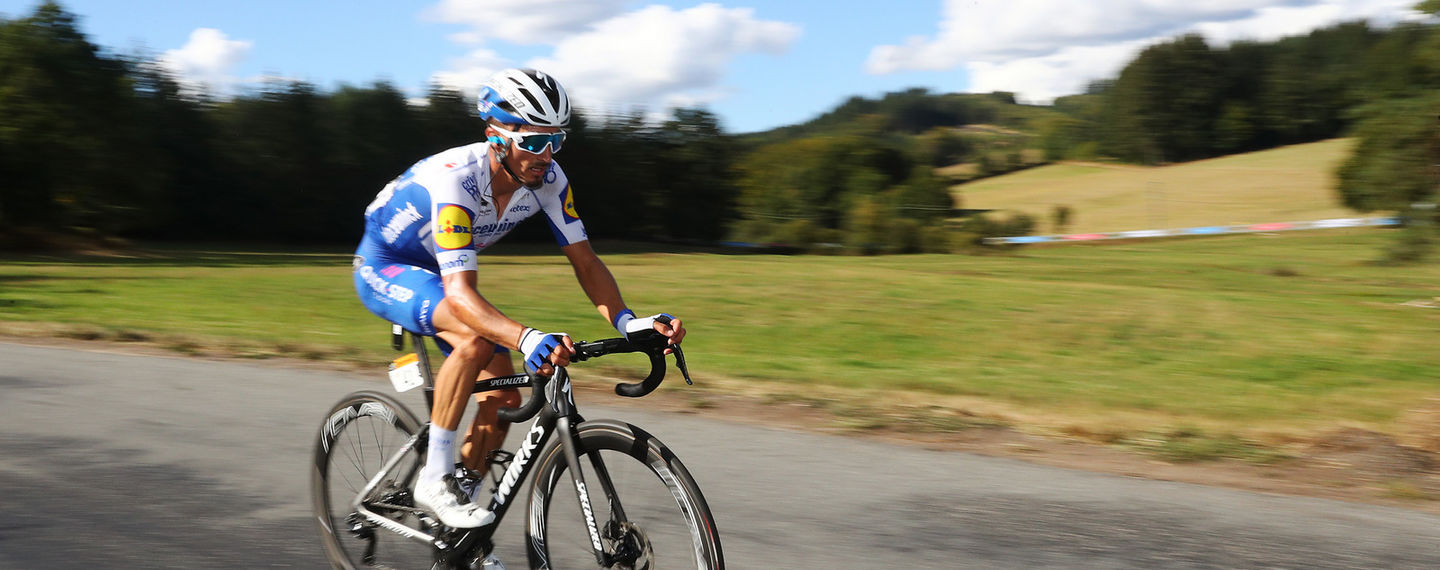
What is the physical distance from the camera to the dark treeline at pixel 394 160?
1908cm

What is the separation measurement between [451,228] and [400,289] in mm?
418

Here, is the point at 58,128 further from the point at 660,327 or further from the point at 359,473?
the point at 660,327

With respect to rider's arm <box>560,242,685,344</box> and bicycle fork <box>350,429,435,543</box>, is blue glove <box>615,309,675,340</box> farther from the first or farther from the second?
bicycle fork <box>350,429,435,543</box>

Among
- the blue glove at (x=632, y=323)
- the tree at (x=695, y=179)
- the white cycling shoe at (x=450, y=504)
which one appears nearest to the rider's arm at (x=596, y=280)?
the blue glove at (x=632, y=323)

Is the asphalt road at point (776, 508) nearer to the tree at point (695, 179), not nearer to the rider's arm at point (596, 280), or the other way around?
the rider's arm at point (596, 280)

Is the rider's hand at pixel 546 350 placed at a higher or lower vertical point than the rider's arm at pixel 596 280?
lower

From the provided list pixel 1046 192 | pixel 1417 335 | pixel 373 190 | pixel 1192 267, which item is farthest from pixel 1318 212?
pixel 1417 335

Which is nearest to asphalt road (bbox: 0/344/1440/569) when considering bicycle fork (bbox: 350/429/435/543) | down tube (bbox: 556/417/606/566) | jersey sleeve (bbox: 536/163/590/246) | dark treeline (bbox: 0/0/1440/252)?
bicycle fork (bbox: 350/429/435/543)

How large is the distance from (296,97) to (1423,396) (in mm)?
41926

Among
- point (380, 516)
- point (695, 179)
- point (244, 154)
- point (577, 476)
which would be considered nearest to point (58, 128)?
point (244, 154)

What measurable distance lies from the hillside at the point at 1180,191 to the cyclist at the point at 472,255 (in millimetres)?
46310

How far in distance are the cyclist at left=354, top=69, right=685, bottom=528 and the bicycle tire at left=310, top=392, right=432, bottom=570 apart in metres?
0.32

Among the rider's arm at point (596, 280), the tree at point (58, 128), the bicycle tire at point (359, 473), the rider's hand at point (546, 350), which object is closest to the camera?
the rider's hand at point (546, 350)

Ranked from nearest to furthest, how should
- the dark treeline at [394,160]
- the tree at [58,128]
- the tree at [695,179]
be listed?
the dark treeline at [394,160]
the tree at [58,128]
the tree at [695,179]
